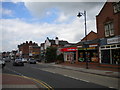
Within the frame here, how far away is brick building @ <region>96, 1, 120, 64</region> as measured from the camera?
72.3 feet

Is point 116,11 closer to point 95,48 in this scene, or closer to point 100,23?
point 100,23

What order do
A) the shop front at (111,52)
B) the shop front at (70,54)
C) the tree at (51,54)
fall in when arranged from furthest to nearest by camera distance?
the tree at (51,54), the shop front at (70,54), the shop front at (111,52)

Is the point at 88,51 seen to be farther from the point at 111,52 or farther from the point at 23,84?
the point at 23,84

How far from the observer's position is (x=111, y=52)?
74.7ft

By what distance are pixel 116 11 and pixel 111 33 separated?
10.3 feet

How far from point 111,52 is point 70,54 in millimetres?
14219

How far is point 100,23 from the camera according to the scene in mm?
25875

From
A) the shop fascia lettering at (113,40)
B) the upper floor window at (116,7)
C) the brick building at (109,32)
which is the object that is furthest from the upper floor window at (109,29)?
the upper floor window at (116,7)

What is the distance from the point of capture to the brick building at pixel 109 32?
22047 millimetres

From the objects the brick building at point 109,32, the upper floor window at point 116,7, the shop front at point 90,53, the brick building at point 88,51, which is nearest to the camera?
the brick building at point 109,32

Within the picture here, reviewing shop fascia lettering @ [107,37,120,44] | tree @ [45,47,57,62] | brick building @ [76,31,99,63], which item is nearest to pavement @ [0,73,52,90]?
shop fascia lettering @ [107,37,120,44]

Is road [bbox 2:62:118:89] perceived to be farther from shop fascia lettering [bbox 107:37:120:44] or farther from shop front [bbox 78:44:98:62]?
shop front [bbox 78:44:98:62]

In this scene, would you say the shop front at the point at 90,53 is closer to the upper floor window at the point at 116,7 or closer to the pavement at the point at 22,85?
the upper floor window at the point at 116,7

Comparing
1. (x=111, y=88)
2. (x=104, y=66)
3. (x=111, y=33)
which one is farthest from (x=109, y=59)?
(x=111, y=88)
